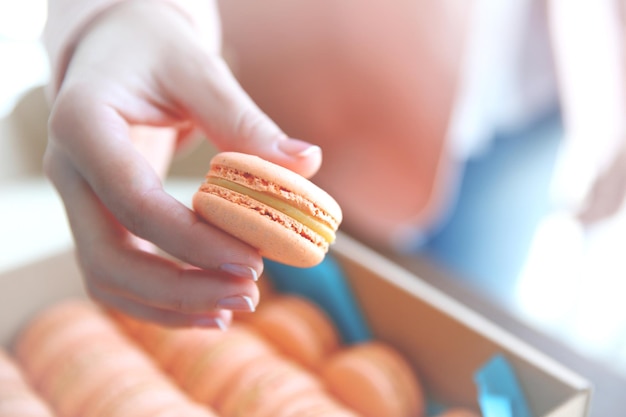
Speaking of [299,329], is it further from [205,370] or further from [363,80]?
[363,80]

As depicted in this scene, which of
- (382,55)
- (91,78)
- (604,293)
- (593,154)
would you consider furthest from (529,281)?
(91,78)

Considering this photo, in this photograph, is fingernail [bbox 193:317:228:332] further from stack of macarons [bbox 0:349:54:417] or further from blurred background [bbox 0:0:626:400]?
blurred background [bbox 0:0:626:400]

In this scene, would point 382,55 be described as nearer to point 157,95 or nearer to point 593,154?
point 593,154

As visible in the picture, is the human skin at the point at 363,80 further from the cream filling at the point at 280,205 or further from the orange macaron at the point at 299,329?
the cream filling at the point at 280,205

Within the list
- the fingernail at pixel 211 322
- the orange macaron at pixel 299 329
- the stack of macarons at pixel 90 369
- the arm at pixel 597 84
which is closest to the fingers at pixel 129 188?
the fingernail at pixel 211 322

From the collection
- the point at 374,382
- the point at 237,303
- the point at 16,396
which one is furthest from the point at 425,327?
the point at 16,396

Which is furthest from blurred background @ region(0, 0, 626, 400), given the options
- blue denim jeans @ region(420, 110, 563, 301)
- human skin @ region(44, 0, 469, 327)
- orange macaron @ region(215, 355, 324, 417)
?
orange macaron @ region(215, 355, 324, 417)
